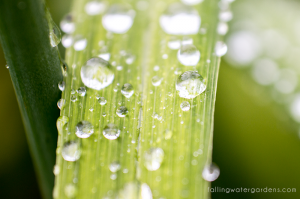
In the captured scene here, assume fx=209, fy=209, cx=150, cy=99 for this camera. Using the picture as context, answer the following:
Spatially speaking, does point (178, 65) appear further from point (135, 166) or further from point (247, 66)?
point (247, 66)

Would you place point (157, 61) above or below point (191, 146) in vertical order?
above

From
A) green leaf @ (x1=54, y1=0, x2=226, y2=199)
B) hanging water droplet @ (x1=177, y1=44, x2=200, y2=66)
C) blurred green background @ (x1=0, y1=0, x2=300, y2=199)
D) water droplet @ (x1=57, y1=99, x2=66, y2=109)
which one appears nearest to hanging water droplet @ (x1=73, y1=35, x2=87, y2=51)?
green leaf @ (x1=54, y1=0, x2=226, y2=199)

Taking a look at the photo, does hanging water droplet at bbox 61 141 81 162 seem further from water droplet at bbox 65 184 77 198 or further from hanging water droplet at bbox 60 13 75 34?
hanging water droplet at bbox 60 13 75 34

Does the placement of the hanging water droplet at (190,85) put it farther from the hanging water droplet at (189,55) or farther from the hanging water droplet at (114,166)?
the hanging water droplet at (114,166)

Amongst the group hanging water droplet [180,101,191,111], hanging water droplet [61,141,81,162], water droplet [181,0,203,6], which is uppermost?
water droplet [181,0,203,6]

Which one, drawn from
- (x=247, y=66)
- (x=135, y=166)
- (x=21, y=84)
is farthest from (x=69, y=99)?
(x=247, y=66)

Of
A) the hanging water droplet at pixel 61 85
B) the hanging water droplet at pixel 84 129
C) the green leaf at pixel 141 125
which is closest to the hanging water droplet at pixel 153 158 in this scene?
the green leaf at pixel 141 125

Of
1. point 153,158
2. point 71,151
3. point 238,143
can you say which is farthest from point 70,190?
point 238,143
